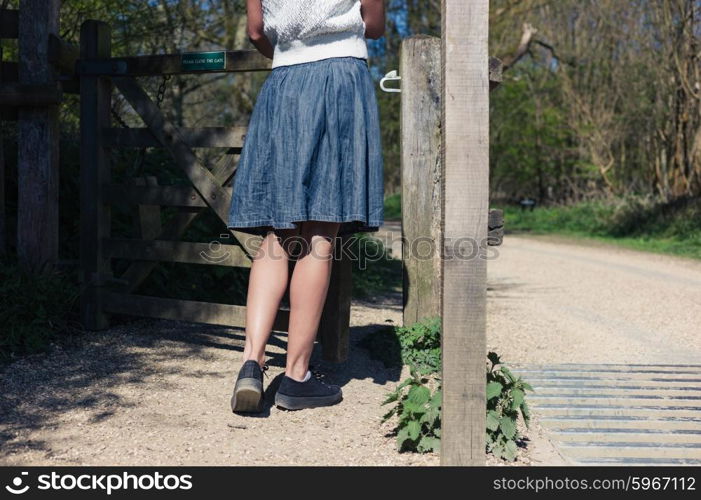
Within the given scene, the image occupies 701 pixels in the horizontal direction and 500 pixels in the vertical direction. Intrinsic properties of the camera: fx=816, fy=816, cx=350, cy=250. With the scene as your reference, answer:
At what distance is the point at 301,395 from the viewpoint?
11.3 ft

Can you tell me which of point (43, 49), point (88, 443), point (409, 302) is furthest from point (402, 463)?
point (43, 49)

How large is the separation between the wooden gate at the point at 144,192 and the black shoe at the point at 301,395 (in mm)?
726

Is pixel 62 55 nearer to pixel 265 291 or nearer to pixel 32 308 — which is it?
pixel 32 308

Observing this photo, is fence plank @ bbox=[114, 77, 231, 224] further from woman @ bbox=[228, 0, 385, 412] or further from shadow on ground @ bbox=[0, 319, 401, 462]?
woman @ bbox=[228, 0, 385, 412]

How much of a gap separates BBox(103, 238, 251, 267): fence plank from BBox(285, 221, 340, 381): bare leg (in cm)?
97

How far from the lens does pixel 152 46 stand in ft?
33.3

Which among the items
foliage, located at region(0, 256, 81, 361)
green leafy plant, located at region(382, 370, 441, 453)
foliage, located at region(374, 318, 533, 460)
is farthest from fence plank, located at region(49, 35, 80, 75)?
green leafy plant, located at region(382, 370, 441, 453)

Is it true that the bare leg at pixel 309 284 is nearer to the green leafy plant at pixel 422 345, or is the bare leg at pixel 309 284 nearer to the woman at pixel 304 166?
the woman at pixel 304 166

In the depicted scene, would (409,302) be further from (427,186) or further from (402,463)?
(402,463)

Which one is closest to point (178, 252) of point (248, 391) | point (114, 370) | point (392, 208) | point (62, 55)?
point (114, 370)

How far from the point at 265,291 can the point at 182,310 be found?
1358 millimetres

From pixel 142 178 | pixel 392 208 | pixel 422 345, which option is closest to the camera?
pixel 422 345

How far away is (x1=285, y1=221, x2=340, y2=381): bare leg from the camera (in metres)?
3.35
